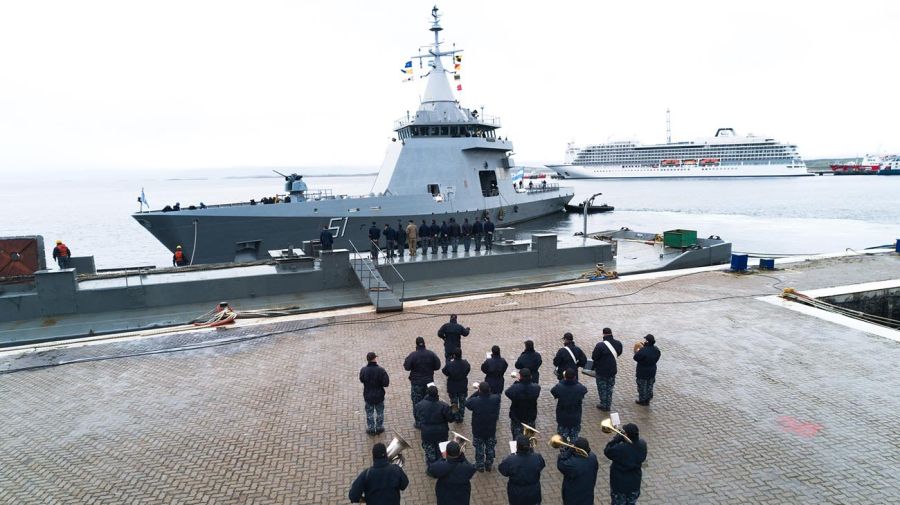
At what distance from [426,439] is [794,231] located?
49500 millimetres

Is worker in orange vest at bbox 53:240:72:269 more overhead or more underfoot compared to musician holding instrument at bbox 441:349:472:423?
more overhead

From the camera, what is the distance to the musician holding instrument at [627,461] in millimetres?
4961

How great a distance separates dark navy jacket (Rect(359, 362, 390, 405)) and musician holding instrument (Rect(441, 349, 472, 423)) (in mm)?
854

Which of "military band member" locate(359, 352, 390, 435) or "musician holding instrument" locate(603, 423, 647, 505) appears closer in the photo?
"musician holding instrument" locate(603, 423, 647, 505)

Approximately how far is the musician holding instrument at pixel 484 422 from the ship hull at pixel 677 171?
129972mm

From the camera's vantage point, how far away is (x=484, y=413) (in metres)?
5.84

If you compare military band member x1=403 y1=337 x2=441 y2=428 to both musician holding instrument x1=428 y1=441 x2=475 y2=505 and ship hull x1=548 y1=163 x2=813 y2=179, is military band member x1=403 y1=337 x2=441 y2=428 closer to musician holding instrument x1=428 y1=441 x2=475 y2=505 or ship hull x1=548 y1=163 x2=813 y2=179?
musician holding instrument x1=428 y1=441 x2=475 y2=505

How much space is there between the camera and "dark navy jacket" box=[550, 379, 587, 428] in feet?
20.2

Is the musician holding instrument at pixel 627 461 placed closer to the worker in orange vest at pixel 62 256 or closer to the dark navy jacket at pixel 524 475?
the dark navy jacket at pixel 524 475

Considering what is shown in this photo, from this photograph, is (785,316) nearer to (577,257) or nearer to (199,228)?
(577,257)

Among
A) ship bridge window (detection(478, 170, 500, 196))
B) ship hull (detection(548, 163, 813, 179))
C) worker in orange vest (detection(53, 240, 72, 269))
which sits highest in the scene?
ship hull (detection(548, 163, 813, 179))

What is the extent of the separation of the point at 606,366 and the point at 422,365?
2652mm

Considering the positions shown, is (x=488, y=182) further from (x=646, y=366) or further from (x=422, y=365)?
(x=422, y=365)

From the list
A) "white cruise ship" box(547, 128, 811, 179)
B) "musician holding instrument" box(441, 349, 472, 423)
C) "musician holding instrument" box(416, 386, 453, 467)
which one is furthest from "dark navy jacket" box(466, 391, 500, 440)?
"white cruise ship" box(547, 128, 811, 179)
